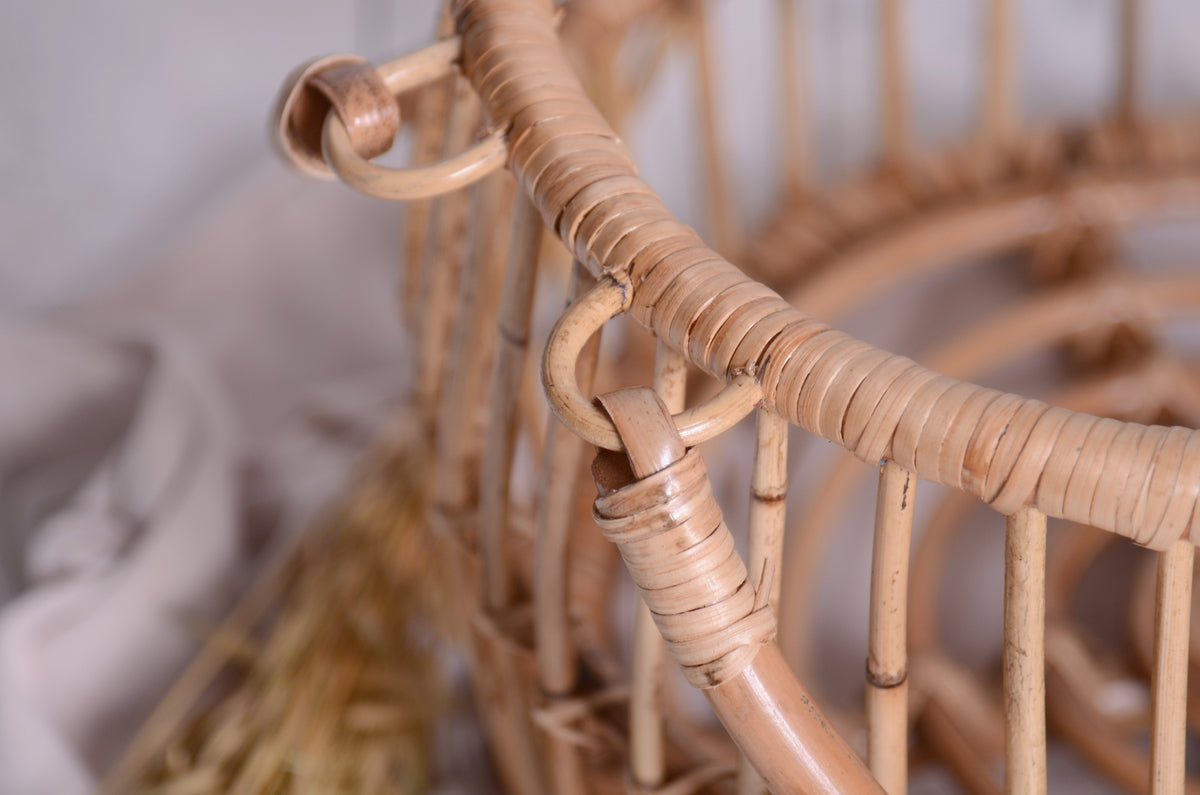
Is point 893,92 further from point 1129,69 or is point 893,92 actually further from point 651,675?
point 651,675

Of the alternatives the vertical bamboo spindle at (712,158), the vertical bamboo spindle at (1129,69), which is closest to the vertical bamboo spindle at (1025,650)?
the vertical bamboo spindle at (712,158)

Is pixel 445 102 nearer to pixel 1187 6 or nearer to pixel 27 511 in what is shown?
pixel 27 511

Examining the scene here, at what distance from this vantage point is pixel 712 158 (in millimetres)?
694

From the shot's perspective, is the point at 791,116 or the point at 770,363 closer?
the point at 770,363

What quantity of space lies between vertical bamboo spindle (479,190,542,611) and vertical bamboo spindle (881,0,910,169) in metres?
0.50

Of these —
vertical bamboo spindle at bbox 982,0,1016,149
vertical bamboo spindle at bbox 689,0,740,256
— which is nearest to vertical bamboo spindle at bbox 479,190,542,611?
vertical bamboo spindle at bbox 689,0,740,256

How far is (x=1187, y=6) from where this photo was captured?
83cm

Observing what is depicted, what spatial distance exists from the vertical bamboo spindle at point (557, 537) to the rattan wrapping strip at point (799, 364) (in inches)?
0.9

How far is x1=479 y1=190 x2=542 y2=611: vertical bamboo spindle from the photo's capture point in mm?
260

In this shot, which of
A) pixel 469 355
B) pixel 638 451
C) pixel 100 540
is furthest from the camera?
pixel 100 540

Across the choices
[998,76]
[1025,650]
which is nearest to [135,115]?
[998,76]

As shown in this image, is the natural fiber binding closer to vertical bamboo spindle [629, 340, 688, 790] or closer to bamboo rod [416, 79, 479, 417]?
vertical bamboo spindle [629, 340, 688, 790]

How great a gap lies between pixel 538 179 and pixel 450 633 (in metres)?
0.32

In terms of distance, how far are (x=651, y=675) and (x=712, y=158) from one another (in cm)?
50
